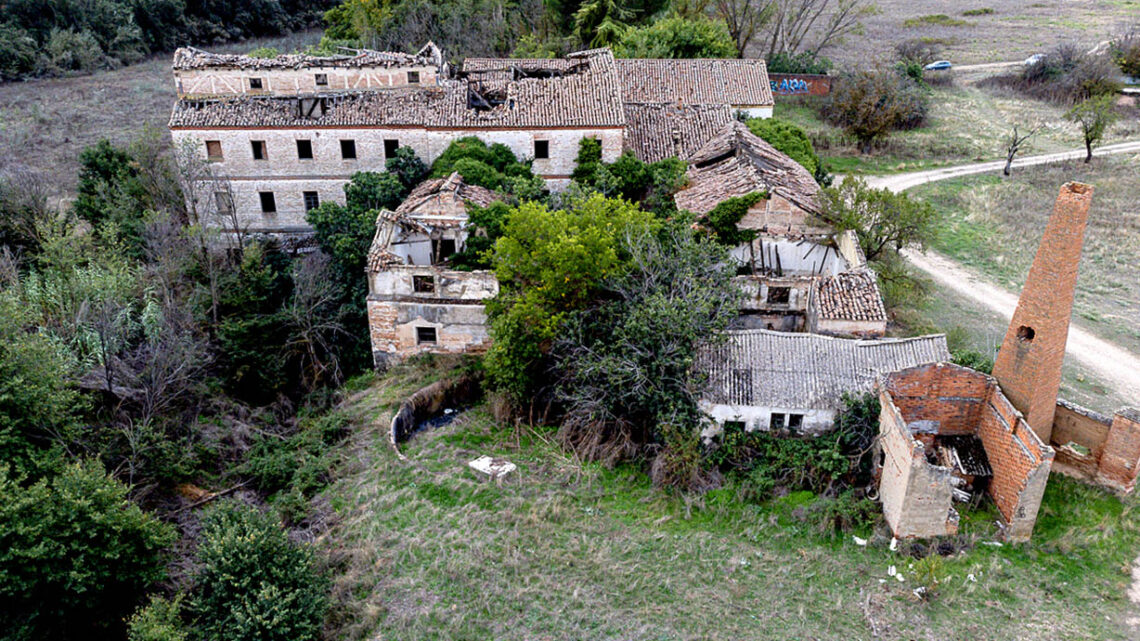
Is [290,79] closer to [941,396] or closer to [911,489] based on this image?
[941,396]

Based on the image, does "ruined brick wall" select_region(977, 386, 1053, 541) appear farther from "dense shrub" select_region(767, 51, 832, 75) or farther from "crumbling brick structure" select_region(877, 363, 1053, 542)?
"dense shrub" select_region(767, 51, 832, 75)

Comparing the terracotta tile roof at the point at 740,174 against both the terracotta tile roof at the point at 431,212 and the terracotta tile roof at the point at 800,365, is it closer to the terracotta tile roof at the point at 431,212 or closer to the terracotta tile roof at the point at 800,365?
the terracotta tile roof at the point at 800,365

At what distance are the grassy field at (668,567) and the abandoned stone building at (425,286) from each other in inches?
257

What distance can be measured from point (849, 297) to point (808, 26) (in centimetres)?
4889

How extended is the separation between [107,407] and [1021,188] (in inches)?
1946

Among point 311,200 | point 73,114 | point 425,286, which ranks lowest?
point 425,286

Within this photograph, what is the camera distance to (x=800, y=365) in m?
23.3

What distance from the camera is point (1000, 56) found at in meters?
75.6

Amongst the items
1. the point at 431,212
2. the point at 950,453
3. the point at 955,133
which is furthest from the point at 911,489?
the point at 955,133

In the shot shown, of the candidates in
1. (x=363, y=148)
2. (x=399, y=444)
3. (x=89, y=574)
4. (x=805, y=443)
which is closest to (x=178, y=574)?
(x=89, y=574)

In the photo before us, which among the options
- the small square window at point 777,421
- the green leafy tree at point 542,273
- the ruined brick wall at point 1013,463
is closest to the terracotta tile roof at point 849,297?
the small square window at point 777,421

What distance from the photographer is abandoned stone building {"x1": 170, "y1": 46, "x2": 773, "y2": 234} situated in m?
34.5

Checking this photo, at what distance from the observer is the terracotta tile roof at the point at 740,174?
2994cm

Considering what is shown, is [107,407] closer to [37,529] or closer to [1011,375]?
[37,529]
